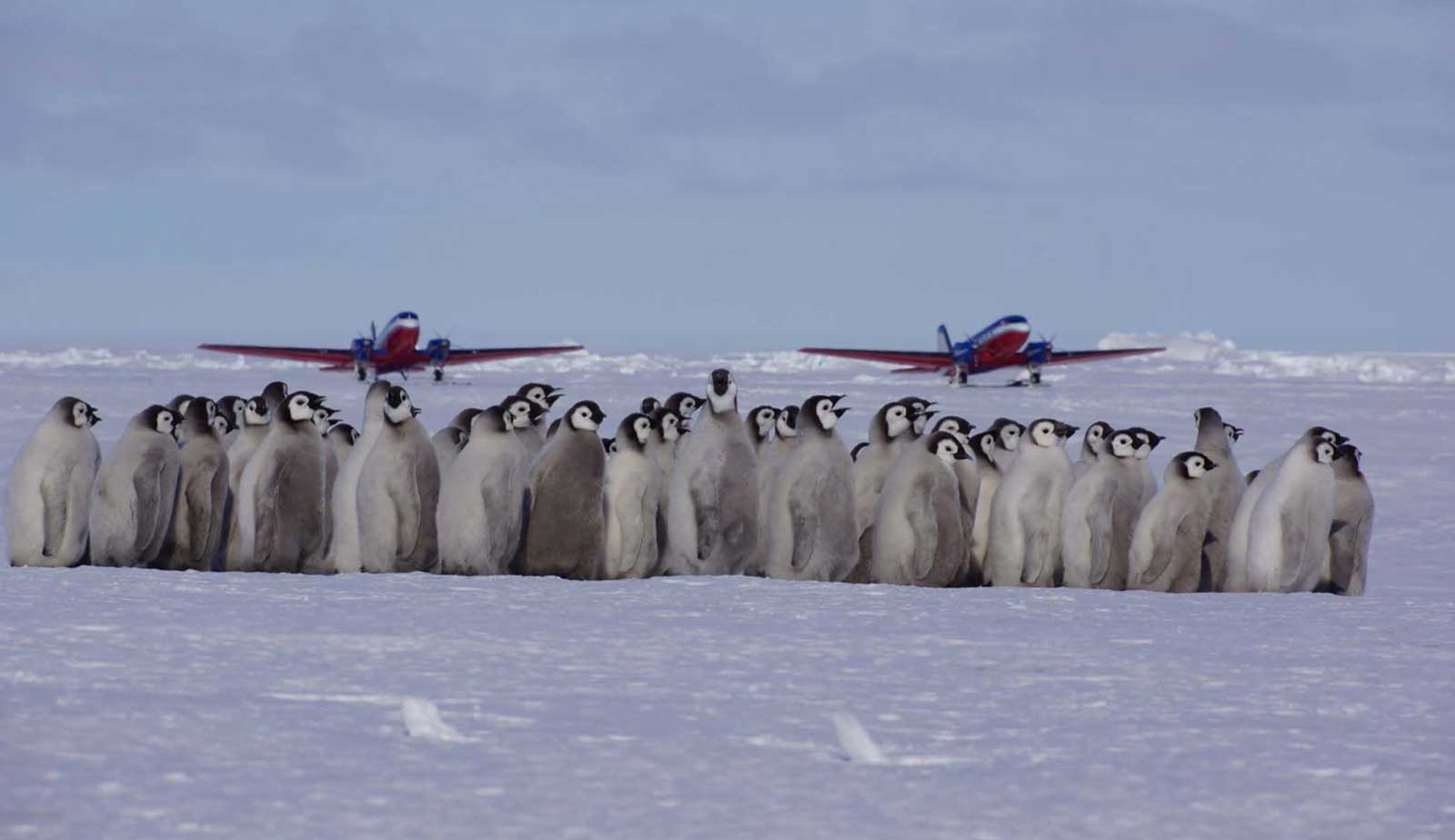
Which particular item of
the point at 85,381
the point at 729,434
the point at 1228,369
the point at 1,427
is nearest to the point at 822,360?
the point at 1228,369

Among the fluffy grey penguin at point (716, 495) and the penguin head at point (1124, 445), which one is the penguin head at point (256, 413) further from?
the penguin head at point (1124, 445)

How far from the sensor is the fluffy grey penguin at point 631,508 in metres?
9.29

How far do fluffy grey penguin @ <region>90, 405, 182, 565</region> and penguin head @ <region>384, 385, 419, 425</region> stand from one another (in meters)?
1.16

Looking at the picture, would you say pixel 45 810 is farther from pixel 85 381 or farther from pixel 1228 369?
pixel 1228 369

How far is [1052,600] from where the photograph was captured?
312 inches

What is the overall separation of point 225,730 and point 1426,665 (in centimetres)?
400

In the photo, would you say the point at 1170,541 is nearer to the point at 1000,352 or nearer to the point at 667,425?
the point at 667,425

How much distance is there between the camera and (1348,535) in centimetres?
966

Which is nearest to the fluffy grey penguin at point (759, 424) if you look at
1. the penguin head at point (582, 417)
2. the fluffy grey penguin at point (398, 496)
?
the penguin head at point (582, 417)

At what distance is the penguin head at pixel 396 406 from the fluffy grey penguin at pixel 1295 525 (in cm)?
450

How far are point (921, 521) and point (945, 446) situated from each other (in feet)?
1.55

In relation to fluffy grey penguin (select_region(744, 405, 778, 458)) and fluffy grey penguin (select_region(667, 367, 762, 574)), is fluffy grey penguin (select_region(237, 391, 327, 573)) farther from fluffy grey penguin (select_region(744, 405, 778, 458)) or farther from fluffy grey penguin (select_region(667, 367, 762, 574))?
fluffy grey penguin (select_region(744, 405, 778, 458))

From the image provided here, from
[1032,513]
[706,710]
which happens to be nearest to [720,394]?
[1032,513]

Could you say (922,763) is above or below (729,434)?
below
